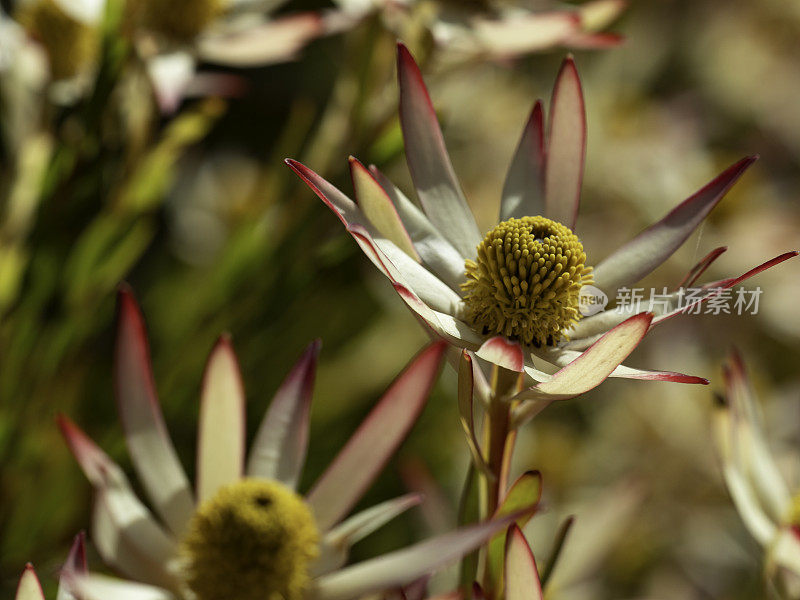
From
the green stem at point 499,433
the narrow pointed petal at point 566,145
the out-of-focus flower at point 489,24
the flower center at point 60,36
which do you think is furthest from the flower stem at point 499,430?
the flower center at point 60,36

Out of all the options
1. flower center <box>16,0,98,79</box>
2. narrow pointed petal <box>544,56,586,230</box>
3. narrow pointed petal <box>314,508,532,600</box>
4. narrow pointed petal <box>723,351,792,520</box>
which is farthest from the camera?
flower center <box>16,0,98,79</box>

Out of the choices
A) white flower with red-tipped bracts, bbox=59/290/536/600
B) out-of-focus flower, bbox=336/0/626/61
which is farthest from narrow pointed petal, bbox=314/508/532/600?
out-of-focus flower, bbox=336/0/626/61

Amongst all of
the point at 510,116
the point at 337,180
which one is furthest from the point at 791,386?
the point at 337,180

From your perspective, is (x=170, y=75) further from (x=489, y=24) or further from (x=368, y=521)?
(x=368, y=521)

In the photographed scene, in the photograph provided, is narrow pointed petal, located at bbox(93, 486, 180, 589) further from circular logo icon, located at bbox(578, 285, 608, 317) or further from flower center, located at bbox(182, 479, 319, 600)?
circular logo icon, located at bbox(578, 285, 608, 317)

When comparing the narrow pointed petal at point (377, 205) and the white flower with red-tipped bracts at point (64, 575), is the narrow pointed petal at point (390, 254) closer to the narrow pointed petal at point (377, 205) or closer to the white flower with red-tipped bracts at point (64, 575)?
the narrow pointed petal at point (377, 205)

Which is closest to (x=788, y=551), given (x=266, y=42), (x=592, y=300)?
(x=592, y=300)

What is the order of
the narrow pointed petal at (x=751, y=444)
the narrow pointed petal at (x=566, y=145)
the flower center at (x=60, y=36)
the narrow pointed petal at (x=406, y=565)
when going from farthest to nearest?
the flower center at (x=60, y=36)
the narrow pointed petal at (x=751, y=444)
the narrow pointed petal at (x=566, y=145)
the narrow pointed petal at (x=406, y=565)
